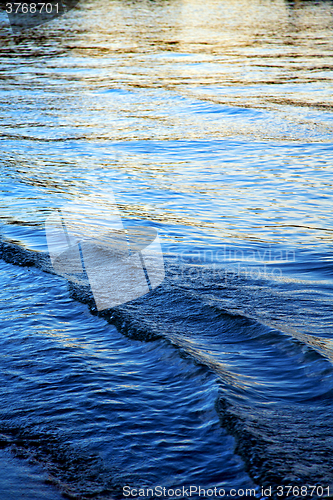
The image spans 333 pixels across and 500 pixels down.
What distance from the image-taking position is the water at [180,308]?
3381 mm

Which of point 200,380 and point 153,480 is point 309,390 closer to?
point 200,380

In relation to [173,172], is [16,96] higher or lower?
higher

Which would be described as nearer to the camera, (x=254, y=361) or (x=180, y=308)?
(x=254, y=361)

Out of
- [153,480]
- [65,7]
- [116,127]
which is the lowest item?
[153,480]

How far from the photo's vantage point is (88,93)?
17031 mm

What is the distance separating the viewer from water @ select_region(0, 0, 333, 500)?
133 inches

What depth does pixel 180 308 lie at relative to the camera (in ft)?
17.2

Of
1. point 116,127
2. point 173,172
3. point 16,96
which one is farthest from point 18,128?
point 173,172

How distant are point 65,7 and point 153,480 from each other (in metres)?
53.5

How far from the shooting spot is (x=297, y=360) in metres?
4.34

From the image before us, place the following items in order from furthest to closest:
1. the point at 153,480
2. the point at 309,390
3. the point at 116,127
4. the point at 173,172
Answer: the point at 116,127 → the point at 173,172 → the point at 309,390 → the point at 153,480

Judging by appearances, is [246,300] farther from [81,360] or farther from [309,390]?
[81,360]

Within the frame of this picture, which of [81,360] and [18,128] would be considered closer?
[81,360]

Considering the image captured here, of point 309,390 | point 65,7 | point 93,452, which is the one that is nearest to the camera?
point 93,452
